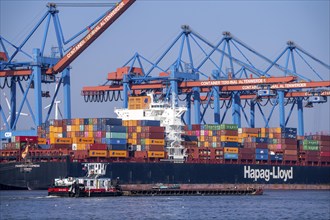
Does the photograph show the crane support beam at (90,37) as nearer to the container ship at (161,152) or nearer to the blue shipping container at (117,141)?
the container ship at (161,152)

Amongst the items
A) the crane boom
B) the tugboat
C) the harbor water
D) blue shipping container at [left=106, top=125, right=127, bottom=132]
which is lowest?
the harbor water

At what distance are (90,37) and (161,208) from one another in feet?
114

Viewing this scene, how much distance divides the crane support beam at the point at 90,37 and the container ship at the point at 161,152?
6.77m

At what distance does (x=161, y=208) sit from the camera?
73688mm

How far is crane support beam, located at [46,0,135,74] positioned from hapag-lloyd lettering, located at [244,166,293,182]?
23.2m

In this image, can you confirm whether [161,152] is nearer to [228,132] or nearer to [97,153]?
[97,153]

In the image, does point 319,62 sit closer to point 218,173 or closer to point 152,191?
point 218,173

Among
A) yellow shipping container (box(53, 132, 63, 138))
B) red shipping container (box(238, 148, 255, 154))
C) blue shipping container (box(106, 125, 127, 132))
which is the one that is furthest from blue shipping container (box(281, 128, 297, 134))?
yellow shipping container (box(53, 132, 63, 138))

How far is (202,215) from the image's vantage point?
224 ft

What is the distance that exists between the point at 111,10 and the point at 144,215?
40787mm

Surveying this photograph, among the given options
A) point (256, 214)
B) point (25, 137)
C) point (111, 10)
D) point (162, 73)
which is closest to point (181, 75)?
point (162, 73)

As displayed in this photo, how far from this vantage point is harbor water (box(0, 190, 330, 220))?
6750 cm

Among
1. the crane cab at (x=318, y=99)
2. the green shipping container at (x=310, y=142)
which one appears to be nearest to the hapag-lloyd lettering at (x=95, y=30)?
the green shipping container at (x=310, y=142)

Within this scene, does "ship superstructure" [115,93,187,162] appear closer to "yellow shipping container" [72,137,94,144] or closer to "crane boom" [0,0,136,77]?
"crane boom" [0,0,136,77]
